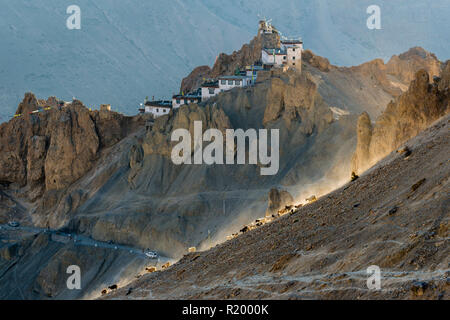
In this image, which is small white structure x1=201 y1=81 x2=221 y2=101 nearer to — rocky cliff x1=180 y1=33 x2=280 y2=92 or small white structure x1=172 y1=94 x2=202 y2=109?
small white structure x1=172 y1=94 x2=202 y2=109

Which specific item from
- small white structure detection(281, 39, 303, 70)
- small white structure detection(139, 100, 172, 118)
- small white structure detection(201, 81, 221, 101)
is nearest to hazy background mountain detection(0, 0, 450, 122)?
small white structure detection(139, 100, 172, 118)

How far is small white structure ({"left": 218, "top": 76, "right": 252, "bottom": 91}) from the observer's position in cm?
8106

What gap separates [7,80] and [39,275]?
97678mm

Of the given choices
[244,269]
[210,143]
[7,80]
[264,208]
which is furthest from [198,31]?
[244,269]

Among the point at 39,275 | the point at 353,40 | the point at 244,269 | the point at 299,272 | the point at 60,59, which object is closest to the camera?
the point at 299,272

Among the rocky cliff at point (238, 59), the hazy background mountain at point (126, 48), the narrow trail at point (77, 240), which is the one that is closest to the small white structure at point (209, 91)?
the rocky cliff at point (238, 59)

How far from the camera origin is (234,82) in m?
81.2

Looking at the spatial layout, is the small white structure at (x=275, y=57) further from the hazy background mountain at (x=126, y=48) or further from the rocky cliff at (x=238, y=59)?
the hazy background mountain at (x=126, y=48)

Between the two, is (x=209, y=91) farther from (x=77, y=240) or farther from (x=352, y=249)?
(x=352, y=249)

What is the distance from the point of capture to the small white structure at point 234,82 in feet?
266

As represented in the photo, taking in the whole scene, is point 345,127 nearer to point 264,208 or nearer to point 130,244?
point 264,208

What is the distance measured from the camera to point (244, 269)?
2817 centimetres

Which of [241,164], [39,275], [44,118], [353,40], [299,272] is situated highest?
[353,40]
